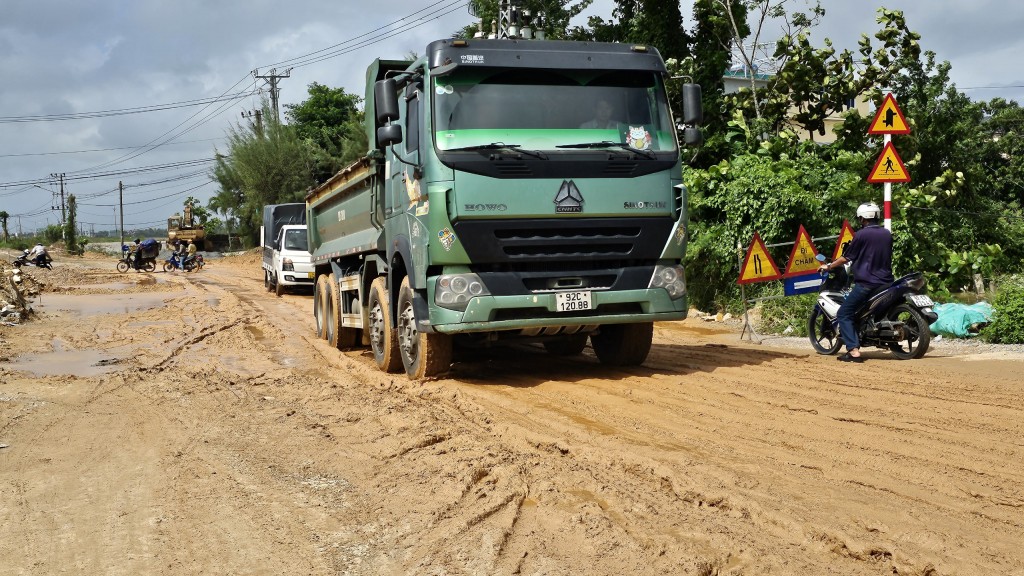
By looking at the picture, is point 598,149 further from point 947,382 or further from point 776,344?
point 776,344

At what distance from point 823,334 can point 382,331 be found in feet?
16.5

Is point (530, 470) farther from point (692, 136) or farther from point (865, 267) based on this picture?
point (865, 267)

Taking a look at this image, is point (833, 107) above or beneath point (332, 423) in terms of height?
above

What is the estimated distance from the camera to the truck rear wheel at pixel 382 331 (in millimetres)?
10328

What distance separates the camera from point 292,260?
25.9 m

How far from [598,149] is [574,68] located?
0.81 meters

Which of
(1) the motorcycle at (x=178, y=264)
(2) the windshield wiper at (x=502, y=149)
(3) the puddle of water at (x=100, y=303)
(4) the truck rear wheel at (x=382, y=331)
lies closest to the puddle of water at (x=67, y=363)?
(4) the truck rear wheel at (x=382, y=331)

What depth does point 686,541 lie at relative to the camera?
13.9 feet

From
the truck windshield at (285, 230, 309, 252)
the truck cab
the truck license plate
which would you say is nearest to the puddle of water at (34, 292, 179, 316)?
the truck cab

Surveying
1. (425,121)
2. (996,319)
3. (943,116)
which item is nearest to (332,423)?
(425,121)

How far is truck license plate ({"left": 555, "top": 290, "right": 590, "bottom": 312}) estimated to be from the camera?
869 cm

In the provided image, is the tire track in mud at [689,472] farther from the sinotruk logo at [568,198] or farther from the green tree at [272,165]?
the green tree at [272,165]

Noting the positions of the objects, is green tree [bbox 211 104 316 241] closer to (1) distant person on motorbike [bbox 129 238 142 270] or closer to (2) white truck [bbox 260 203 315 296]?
(1) distant person on motorbike [bbox 129 238 142 270]

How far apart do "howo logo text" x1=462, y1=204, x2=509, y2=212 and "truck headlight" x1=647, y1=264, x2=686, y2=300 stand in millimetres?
1659
